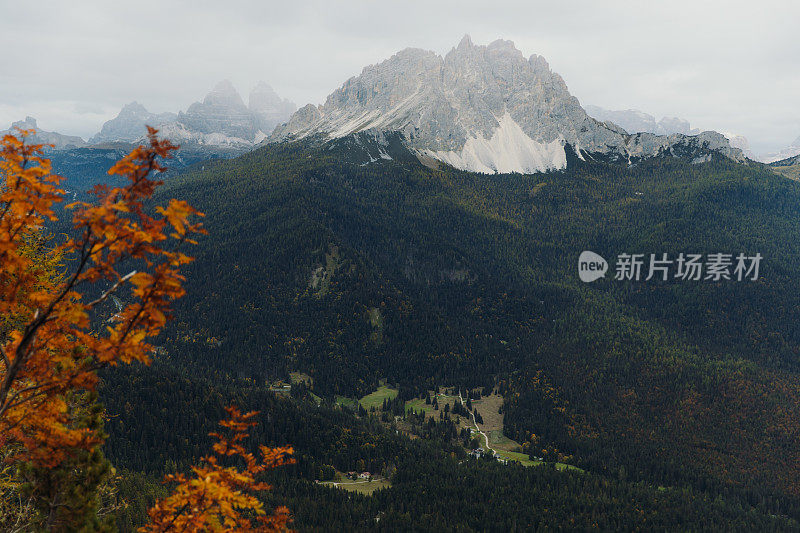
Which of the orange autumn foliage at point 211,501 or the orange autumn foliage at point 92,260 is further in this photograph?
the orange autumn foliage at point 211,501

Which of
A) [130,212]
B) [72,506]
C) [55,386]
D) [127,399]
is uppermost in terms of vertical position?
[130,212]

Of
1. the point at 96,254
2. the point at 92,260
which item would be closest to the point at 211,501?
the point at 92,260

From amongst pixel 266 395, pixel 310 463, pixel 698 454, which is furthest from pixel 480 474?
pixel 698 454

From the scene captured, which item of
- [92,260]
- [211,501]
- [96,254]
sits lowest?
[211,501]

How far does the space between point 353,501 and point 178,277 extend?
145 meters

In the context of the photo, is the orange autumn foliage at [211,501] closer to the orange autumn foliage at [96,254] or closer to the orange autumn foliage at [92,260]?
the orange autumn foliage at [92,260]

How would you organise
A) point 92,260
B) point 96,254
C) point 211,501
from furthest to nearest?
point 211,501, point 92,260, point 96,254

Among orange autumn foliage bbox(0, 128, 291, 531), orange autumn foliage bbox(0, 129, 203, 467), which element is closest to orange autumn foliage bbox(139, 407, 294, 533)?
orange autumn foliage bbox(0, 128, 291, 531)

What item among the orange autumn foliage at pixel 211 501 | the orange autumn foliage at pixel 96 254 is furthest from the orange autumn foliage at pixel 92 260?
the orange autumn foliage at pixel 211 501

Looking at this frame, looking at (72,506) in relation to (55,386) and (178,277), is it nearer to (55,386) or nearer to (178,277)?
(55,386)

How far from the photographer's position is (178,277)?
12.1 meters

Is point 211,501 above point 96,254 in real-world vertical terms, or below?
below

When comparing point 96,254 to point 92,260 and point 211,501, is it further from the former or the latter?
point 211,501

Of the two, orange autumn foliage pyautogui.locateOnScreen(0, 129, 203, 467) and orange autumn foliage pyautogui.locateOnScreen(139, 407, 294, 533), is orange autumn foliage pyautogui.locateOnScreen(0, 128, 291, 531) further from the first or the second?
orange autumn foliage pyautogui.locateOnScreen(139, 407, 294, 533)
